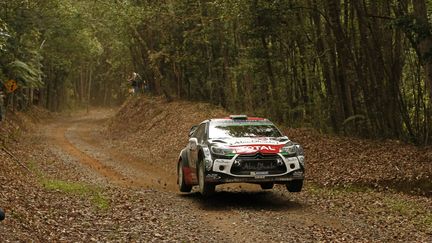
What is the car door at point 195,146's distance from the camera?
1312 centimetres

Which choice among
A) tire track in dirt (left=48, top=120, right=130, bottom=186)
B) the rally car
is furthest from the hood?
tire track in dirt (left=48, top=120, right=130, bottom=186)

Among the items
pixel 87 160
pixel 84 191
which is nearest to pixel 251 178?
pixel 84 191

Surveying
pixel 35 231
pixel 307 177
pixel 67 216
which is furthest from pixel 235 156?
pixel 307 177

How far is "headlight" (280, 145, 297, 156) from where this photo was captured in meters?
11.9

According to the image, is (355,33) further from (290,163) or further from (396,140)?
(290,163)

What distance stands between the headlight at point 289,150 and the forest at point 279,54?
427 centimetres

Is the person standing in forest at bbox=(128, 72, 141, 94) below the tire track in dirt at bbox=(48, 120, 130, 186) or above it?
above

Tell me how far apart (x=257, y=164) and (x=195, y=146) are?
212cm

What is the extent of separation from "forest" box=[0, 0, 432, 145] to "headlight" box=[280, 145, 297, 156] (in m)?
4.27

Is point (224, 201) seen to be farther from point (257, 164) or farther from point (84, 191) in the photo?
point (84, 191)

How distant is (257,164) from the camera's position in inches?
460

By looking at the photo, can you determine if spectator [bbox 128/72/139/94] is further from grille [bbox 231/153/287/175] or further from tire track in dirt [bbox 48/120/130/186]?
grille [bbox 231/153/287/175]

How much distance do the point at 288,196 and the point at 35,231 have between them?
6.51 m

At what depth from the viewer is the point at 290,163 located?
11.9 m
